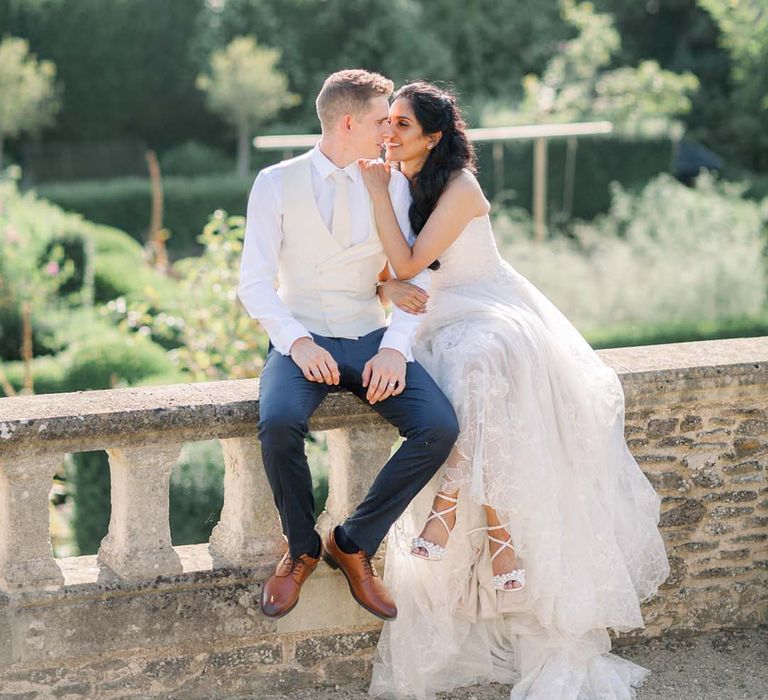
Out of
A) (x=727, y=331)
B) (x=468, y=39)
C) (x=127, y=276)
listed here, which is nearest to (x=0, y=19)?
(x=468, y=39)

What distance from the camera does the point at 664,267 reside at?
10.3m

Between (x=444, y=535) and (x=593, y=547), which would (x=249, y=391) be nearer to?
(x=444, y=535)

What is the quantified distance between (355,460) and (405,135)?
100cm

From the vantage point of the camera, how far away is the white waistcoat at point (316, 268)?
332 centimetres

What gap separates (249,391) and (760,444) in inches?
69.0

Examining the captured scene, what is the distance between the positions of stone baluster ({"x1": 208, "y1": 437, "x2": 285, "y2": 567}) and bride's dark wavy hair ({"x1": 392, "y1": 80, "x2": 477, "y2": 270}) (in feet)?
2.69

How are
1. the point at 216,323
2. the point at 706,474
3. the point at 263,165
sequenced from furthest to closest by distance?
the point at 263,165
the point at 216,323
the point at 706,474

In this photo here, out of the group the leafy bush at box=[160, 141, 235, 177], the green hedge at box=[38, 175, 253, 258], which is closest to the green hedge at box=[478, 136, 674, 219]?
the green hedge at box=[38, 175, 253, 258]

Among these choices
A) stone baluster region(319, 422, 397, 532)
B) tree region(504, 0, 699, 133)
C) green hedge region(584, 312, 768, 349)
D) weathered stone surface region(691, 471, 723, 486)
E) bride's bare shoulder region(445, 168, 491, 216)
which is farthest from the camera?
tree region(504, 0, 699, 133)

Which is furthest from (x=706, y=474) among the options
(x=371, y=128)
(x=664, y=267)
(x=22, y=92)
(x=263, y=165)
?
(x=22, y=92)

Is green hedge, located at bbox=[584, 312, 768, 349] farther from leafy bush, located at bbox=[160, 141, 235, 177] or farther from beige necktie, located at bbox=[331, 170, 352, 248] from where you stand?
leafy bush, located at bbox=[160, 141, 235, 177]

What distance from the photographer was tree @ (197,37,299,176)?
89.4 ft

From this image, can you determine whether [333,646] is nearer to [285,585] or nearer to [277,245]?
[285,585]

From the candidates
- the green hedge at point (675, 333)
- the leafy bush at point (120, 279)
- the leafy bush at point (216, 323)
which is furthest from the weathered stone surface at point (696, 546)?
the leafy bush at point (120, 279)
